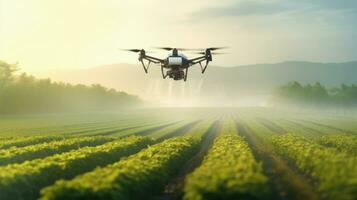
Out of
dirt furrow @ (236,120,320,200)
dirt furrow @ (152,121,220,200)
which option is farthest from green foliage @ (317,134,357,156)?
dirt furrow @ (152,121,220,200)

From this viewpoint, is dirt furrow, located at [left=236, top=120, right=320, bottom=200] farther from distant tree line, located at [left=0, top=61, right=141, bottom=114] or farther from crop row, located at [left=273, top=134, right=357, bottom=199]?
distant tree line, located at [left=0, top=61, right=141, bottom=114]

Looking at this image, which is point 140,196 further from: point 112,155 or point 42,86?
point 42,86

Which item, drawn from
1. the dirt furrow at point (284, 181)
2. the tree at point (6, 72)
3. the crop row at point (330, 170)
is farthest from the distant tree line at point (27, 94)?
the crop row at point (330, 170)

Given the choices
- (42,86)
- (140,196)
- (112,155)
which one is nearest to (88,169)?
(112,155)

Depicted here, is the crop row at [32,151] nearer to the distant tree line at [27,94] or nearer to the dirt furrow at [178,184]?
the dirt furrow at [178,184]

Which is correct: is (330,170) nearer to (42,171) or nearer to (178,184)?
(178,184)

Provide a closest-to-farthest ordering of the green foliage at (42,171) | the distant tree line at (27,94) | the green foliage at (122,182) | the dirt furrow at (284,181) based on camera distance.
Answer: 1. the green foliage at (122,182)
2. the green foliage at (42,171)
3. the dirt furrow at (284,181)
4. the distant tree line at (27,94)

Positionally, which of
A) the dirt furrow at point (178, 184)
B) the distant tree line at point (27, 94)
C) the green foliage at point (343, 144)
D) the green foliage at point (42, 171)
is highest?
the distant tree line at point (27, 94)
